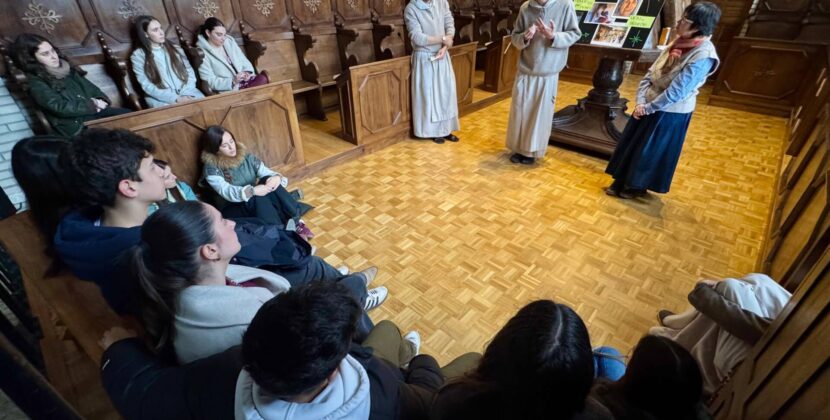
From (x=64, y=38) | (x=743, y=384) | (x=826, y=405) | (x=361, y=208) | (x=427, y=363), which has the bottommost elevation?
(x=361, y=208)

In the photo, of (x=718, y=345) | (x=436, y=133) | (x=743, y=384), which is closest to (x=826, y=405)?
(x=743, y=384)

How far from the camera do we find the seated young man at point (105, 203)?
1112mm

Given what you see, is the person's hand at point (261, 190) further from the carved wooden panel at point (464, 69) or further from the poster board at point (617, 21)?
the poster board at point (617, 21)

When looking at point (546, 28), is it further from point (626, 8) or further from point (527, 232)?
point (527, 232)

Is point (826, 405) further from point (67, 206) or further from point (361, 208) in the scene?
point (361, 208)

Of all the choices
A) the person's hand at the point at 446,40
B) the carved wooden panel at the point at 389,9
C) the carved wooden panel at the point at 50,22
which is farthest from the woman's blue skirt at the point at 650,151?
the carved wooden panel at the point at 50,22

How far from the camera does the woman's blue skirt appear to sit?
2350 mm

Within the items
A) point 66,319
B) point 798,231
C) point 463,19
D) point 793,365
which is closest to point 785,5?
point 463,19

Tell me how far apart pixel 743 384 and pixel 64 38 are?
4049 mm

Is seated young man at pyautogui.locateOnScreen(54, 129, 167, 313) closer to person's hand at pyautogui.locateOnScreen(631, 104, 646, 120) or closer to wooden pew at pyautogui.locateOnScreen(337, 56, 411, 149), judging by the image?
wooden pew at pyautogui.locateOnScreen(337, 56, 411, 149)

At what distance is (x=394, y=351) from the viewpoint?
1.29 metres

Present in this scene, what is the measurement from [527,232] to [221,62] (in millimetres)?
2771

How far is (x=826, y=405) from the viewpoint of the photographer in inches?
23.5

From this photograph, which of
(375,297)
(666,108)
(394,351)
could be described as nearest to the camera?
(394,351)
